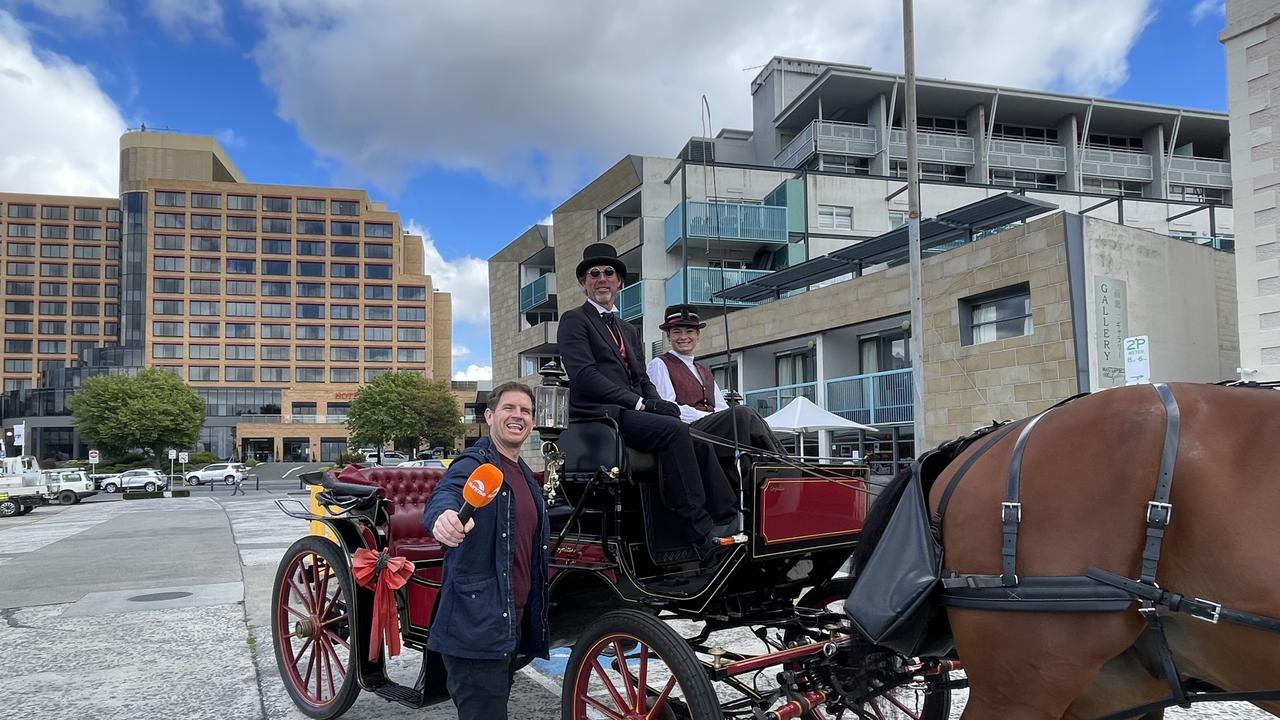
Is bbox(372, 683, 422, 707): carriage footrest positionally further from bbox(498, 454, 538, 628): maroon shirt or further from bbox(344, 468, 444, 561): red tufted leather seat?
bbox(498, 454, 538, 628): maroon shirt

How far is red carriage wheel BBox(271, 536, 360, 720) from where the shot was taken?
14.7ft

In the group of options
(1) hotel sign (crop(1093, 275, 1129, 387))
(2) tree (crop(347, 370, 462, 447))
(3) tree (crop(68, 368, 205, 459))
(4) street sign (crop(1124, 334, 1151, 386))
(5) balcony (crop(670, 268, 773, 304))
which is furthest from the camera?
(2) tree (crop(347, 370, 462, 447))

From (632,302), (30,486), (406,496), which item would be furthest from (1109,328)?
(30,486)

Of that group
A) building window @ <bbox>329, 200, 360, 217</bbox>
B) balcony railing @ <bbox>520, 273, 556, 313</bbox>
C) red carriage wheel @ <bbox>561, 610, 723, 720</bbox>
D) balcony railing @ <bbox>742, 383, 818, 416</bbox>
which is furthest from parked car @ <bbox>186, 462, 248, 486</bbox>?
red carriage wheel @ <bbox>561, 610, 723, 720</bbox>

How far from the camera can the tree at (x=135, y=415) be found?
5725 centimetres

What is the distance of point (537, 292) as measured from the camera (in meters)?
38.9

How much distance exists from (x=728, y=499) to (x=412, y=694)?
67.6 inches

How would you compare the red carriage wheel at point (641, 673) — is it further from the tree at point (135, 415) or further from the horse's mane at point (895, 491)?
the tree at point (135, 415)

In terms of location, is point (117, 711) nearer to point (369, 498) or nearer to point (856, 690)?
point (369, 498)

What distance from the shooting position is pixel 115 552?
1435cm

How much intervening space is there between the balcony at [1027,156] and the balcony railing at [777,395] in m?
15.9

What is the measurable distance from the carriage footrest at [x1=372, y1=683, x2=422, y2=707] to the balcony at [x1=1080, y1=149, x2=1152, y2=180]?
36.1 m

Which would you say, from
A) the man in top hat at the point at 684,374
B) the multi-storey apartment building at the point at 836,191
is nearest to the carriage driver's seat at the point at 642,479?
the man in top hat at the point at 684,374

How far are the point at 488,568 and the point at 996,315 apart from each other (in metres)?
15.3
